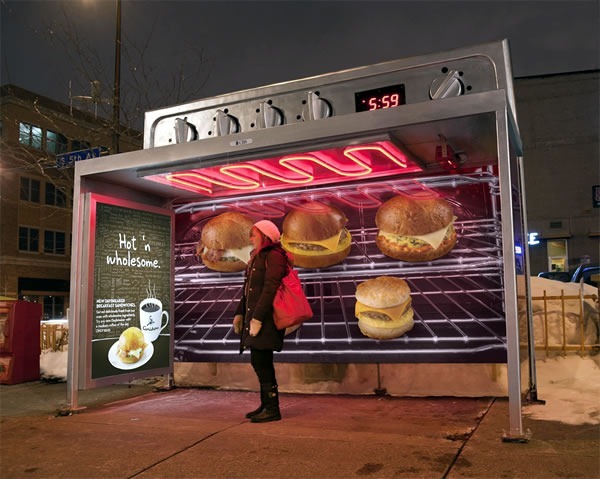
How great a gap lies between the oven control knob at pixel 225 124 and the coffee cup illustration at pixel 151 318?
7.95ft

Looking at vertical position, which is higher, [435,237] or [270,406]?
[435,237]

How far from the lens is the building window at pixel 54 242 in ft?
122

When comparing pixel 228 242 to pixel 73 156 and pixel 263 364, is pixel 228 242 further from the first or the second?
pixel 73 156

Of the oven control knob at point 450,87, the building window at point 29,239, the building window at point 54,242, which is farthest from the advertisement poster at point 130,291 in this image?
the building window at point 54,242

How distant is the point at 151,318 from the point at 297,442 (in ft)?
11.3

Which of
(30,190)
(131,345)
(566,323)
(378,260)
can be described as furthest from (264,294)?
(30,190)

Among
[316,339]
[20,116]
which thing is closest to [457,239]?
[316,339]

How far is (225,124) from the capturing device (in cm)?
700

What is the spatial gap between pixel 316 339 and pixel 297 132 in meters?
2.85

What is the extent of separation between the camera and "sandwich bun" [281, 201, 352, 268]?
23.6 feet

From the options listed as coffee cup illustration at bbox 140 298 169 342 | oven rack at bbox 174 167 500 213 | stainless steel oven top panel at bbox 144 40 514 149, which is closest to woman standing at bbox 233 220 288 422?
stainless steel oven top panel at bbox 144 40 514 149

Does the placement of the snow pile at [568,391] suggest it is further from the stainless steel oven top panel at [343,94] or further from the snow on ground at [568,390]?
the stainless steel oven top panel at [343,94]

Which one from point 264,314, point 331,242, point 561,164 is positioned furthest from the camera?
point 561,164

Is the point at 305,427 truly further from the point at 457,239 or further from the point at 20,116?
the point at 20,116
